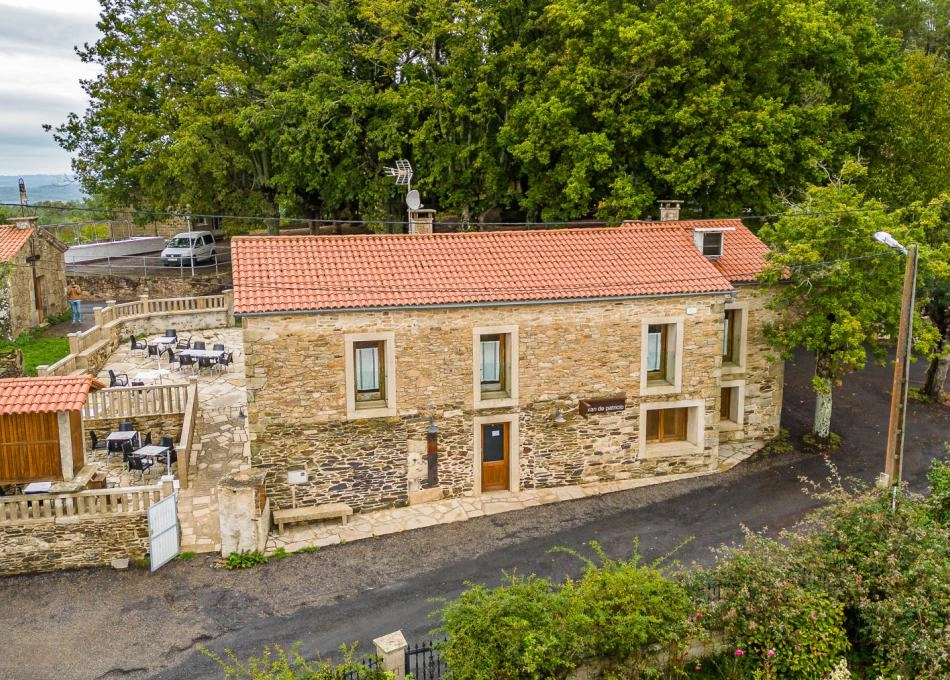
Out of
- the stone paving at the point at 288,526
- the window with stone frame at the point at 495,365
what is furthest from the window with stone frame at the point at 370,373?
the stone paving at the point at 288,526

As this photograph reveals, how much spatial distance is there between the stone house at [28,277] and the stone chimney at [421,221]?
17635 millimetres

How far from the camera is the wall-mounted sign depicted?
18.5 meters

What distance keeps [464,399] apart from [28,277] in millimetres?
23605

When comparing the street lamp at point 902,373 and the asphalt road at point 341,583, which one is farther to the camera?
the street lamp at point 902,373

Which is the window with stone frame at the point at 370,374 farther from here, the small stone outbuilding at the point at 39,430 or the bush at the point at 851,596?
the bush at the point at 851,596

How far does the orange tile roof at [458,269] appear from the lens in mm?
16781

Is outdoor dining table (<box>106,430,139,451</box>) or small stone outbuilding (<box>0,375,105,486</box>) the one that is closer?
small stone outbuilding (<box>0,375,105,486</box>)

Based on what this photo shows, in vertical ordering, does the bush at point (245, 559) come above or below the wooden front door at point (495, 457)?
below

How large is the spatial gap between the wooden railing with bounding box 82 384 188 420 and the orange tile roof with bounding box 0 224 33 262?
13384 mm

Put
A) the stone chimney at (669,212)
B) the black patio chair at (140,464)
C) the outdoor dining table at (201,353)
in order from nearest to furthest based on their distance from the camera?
the black patio chair at (140,464), the stone chimney at (669,212), the outdoor dining table at (201,353)

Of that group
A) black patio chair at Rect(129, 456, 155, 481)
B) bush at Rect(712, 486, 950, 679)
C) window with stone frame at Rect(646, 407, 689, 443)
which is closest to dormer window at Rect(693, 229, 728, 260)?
window with stone frame at Rect(646, 407, 689, 443)

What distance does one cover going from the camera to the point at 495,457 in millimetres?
18734

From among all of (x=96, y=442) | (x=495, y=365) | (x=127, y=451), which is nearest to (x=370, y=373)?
(x=495, y=365)

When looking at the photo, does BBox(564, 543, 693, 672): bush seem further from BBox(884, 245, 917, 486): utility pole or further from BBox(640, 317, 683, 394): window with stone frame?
BBox(640, 317, 683, 394): window with stone frame
